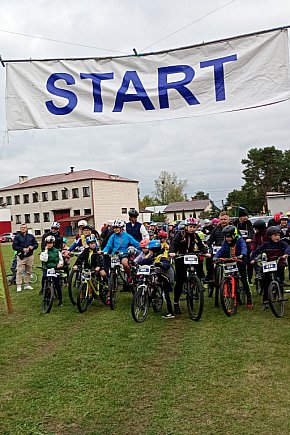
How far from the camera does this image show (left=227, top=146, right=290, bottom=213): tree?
7588cm

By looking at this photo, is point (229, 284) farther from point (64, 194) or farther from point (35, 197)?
point (35, 197)

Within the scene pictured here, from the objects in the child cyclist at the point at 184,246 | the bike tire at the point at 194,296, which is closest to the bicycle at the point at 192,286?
the bike tire at the point at 194,296

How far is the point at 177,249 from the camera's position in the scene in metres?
9.62

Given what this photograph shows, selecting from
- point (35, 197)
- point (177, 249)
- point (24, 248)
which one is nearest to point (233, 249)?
point (177, 249)

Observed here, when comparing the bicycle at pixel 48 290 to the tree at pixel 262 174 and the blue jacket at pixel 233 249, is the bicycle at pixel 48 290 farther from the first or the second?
the tree at pixel 262 174

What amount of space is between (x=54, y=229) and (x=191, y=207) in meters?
88.3

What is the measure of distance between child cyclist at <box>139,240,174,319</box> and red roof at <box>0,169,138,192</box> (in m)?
65.7

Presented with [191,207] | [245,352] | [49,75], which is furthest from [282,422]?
[191,207]

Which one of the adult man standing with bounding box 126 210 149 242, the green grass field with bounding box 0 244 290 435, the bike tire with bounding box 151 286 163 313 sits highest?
the adult man standing with bounding box 126 210 149 242

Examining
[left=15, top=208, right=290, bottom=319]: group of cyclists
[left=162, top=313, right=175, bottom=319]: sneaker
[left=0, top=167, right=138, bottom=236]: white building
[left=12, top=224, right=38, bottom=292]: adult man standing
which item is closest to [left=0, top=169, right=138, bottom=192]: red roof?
[left=0, top=167, right=138, bottom=236]: white building

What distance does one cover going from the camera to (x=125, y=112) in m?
6.61

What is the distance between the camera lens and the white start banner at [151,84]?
6125mm

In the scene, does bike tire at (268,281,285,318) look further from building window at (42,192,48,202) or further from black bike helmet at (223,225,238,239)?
building window at (42,192,48,202)

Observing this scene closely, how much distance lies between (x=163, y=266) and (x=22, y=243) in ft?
18.3
